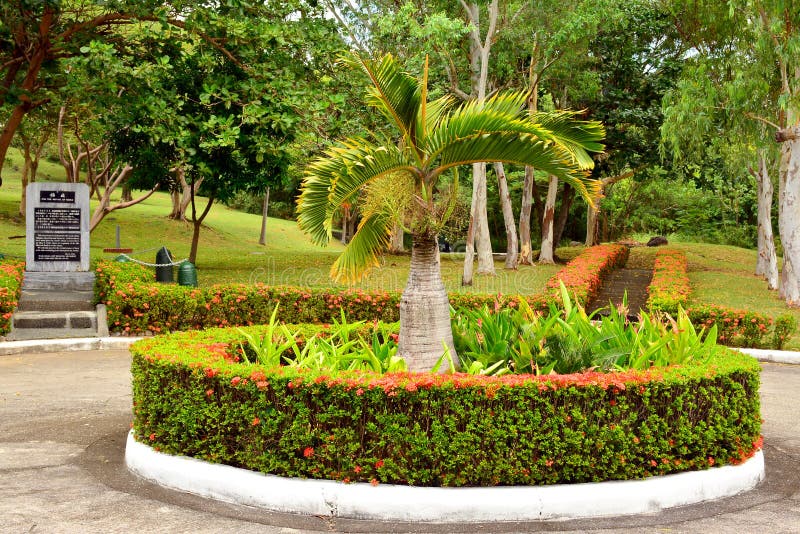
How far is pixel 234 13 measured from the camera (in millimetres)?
17859

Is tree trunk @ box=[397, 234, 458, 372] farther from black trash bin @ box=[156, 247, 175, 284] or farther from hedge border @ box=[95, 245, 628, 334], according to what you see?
black trash bin @ box=[156, 247, 175, 284]

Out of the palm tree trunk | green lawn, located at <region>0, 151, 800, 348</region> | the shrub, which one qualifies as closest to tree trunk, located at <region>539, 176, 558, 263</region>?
the palm tree trunk

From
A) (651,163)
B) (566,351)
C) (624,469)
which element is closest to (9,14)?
(566,351)

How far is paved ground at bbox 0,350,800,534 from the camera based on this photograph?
223 inches

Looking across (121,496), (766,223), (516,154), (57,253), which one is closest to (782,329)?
(516,154)

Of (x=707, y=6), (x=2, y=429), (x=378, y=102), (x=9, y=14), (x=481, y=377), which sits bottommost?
(x=2, y=429)

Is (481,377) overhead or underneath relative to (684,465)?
overhead

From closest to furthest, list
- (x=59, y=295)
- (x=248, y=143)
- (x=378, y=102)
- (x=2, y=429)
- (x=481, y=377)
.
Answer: (x=481, y=377) → (x=378, y=102) → (x=2, y=429) → (x=59, y=295) → (x=248, y=143)

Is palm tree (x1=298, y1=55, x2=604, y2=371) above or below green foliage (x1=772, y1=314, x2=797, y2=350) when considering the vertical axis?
above

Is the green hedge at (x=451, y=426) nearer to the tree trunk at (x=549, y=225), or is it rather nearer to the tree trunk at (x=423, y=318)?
the tree trunk at (x=423, y=318)

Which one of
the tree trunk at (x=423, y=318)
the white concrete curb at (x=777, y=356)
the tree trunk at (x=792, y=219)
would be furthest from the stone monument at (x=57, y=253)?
the tree trunk at (x=792, y=219)

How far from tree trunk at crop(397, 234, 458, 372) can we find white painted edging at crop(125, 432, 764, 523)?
70.8 inches

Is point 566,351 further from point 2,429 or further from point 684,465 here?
point 2,429

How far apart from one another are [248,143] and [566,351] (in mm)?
12889
